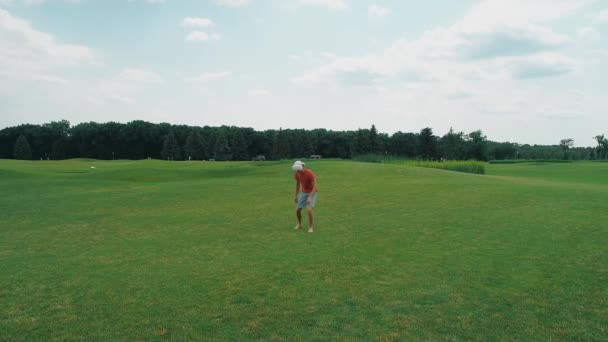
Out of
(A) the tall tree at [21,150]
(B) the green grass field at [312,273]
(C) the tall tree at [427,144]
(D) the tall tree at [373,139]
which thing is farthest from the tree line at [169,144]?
(B) the green grass field at [312,273]

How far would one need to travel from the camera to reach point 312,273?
853 centimetres

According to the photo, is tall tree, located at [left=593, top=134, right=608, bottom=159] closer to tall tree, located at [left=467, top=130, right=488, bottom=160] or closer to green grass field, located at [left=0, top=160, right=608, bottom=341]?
tall tree, located at [left=467, top=130, right=488, bottom=160]

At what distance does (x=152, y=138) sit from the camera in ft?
362

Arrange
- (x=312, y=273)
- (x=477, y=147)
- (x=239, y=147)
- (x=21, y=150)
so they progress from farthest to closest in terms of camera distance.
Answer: (x=239, y=147)
(x=477, y=147)
(x=21, y=150)
(x=312, y=273)

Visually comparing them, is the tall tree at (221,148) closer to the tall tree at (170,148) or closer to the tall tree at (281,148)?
the tall tree at (170,148)

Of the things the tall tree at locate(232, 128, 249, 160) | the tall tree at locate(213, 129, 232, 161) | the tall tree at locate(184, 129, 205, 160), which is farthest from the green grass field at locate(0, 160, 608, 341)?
the tall tree at locate(232, 128, 249, 160)

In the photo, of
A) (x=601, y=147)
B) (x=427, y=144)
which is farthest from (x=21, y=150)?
(x=601, y=147)

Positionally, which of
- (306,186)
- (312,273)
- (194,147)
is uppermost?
(194,147)

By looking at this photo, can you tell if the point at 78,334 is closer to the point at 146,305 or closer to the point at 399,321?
the point at 146,305

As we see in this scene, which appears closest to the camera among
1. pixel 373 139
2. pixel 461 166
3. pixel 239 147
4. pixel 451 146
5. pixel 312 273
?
pixel 312 273

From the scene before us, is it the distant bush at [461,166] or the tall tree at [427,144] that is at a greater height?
the tall tree at [427,144]

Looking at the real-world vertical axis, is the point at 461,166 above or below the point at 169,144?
below

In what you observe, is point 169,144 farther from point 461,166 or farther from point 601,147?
point 601,147

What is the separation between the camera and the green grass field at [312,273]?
20.1 ft
